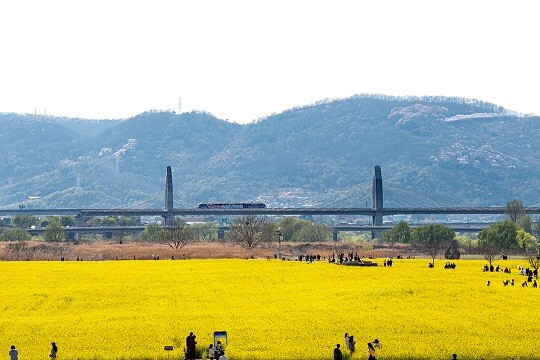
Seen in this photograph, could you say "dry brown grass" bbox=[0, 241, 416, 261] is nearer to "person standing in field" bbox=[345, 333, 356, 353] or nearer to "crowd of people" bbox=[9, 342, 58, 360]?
"person standing in field" bbox=[345, 333, 356, 353]

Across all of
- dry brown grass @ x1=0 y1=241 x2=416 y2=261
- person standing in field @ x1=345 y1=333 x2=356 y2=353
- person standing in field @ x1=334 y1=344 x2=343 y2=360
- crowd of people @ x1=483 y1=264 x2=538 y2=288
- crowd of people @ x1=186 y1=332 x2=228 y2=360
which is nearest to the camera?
person standing in field @ x1=334 y1=344 x2=343 y2=360

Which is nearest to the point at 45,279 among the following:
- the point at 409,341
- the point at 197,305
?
the point at 197,305

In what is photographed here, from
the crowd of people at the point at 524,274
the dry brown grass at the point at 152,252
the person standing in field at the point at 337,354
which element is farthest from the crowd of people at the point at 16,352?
the dry brown grass at the point at 152,252

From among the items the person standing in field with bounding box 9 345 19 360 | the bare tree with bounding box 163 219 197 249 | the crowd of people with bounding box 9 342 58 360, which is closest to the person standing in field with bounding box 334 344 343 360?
the crowd of people with bounding box 9 342 58 360

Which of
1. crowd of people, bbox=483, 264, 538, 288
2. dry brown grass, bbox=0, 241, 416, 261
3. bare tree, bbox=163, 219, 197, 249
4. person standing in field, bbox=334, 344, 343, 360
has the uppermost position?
bare tree, bbox=163, 219, 197, 249

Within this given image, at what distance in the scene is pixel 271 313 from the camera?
164ft

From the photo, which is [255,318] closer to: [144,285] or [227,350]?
[227,350]

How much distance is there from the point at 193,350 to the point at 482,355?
11248 millimetres

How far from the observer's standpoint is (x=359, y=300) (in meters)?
55.5

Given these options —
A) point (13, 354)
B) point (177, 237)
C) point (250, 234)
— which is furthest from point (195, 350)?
Result: point (177, 237)

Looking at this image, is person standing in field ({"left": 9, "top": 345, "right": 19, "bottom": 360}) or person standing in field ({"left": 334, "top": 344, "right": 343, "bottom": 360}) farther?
person standing in field ({"left": 334, "top": 344, "right": 343, "bottom": 360})

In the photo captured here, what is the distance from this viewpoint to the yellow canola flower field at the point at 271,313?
135 ft

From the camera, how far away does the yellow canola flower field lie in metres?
41.3

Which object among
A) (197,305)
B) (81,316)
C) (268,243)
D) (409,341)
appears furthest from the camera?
(268,243)
